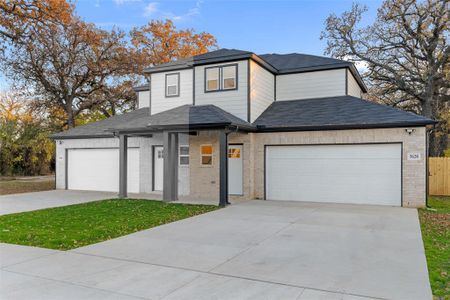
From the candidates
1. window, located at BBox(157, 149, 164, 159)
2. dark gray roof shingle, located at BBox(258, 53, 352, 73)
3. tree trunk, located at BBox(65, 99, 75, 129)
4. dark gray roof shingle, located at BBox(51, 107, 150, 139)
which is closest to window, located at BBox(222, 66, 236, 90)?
dark gray roof shingle, located at BBox(258, 53, 352, 73)

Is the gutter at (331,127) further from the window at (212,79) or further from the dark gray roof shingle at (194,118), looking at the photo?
the window at (212,79)

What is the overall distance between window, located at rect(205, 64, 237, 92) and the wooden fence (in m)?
9.72

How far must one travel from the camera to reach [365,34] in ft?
72.0

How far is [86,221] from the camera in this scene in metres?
8.74

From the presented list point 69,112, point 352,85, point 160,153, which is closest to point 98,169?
point 160,153

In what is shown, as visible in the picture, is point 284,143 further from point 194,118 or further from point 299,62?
point 299,62

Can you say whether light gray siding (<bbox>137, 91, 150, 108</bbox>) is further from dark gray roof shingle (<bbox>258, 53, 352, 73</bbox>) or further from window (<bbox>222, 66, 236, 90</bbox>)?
dark gray roof shingle (<bbox>258, 53, 352, 73</bbox>)

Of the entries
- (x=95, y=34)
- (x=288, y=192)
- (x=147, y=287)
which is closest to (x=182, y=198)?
(x=288, y=192)

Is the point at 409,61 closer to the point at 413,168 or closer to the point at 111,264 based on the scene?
the point at 413,168

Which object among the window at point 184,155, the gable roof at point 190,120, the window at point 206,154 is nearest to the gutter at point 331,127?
the gable roof at point 190,120

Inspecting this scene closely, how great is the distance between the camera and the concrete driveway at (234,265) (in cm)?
423

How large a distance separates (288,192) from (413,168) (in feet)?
14.1

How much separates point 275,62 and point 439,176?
30.2ft

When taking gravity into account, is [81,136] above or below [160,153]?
above
